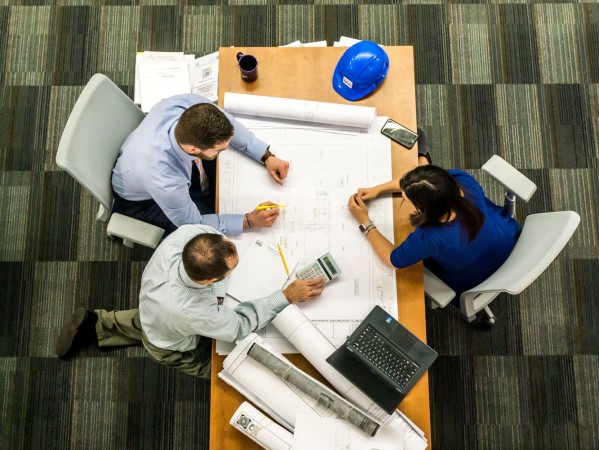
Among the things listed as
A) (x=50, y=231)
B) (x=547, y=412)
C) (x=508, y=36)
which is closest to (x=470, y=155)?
(x=508, y=36)

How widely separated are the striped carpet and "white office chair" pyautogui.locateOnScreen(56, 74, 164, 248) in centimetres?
80

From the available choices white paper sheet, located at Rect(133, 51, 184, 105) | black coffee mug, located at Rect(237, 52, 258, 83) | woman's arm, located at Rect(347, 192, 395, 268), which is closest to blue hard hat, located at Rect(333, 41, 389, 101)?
black coffee mug, located at Rect(237, 52, 258, 83)

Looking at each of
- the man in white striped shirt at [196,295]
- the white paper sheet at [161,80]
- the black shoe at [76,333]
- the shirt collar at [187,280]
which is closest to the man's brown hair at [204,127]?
the man in white striped shirt at [196,295]

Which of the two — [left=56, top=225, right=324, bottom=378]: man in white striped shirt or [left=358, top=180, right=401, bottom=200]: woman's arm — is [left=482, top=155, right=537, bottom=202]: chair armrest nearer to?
[left=358, top=180, right=401, bottom=200]: woman's arm

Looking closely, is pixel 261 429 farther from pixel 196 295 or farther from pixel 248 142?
pixel 248 142

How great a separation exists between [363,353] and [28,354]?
1710 millimetres

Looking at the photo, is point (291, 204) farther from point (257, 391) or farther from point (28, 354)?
point (28, 354)

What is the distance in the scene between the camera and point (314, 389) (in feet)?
4.58

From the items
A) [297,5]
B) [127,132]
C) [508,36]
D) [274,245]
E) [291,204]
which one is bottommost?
[274,245]

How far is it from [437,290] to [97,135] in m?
1.21

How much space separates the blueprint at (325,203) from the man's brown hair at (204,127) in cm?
18

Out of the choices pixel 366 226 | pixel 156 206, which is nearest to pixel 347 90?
pixel 366 226

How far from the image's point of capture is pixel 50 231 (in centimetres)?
246

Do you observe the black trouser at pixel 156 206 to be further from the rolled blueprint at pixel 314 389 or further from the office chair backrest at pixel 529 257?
the office chair backrest at pixel 529 257
